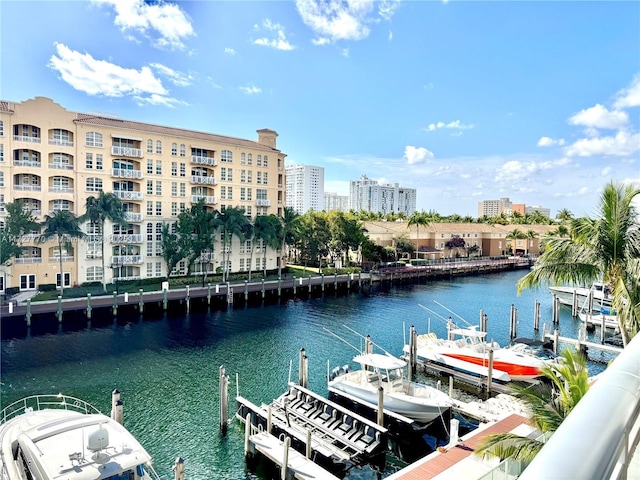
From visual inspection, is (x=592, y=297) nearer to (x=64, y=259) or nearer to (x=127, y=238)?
(x=127, y=238)

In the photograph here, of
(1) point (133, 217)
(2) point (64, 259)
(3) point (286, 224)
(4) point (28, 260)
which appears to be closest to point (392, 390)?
(1) point (133, 217)

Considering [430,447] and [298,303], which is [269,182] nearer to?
[298,303]

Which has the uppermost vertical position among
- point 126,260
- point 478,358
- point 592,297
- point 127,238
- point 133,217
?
point 133,217

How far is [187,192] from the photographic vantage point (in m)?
56.5

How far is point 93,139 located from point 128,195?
6.85m

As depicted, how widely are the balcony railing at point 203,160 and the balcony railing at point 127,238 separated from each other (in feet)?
38.0

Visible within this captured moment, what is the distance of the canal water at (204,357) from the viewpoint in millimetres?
18547

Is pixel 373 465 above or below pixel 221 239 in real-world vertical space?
below

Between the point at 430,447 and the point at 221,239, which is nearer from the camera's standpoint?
the point at 430,447

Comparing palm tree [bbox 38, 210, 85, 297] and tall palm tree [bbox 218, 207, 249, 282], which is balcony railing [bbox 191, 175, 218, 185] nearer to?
tall palm tree [bbox 218, 207, 249, 282]

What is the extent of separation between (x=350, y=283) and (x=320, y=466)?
4360 cm

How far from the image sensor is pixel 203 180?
56750mm

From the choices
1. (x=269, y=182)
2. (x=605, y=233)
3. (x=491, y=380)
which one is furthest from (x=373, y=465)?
(x=269, y=182)

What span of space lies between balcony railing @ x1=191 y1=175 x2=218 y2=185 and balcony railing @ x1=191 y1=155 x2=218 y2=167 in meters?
1.73
